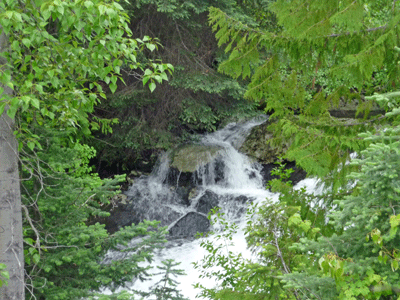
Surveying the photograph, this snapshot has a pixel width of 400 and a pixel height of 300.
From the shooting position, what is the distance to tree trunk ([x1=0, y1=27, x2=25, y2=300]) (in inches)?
123

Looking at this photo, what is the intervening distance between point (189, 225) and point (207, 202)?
1.05m

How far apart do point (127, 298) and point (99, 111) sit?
1006cm

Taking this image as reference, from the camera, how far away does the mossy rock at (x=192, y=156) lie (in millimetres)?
11508

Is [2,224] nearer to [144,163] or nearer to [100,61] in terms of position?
[100,61]

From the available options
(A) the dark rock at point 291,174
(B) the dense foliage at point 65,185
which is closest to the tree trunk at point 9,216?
(B) the dense foliage at point 65,185

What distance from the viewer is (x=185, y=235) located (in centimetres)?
962

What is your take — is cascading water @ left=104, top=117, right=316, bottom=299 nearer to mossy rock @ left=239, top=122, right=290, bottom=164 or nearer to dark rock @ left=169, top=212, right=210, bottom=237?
dark rock @ left=169, top=212, right=210, bottom=237

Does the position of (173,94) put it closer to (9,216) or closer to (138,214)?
(138,214)

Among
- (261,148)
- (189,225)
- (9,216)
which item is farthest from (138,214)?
(9,216)

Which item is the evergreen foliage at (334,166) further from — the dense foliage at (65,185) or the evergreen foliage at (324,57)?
the dense foliage at (65,185)

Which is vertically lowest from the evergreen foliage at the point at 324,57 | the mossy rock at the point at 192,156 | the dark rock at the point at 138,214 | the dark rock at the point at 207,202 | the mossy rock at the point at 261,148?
the dark rock at the point at 138,214

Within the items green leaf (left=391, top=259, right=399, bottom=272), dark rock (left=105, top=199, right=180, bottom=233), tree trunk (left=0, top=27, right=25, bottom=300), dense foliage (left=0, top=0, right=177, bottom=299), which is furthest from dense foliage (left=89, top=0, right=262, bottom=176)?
green leaf (left=391, top=259, right=399, bottom=272)

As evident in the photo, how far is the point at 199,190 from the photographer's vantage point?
438 inches

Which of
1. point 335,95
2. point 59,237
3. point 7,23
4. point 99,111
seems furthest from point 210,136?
point 7,23
